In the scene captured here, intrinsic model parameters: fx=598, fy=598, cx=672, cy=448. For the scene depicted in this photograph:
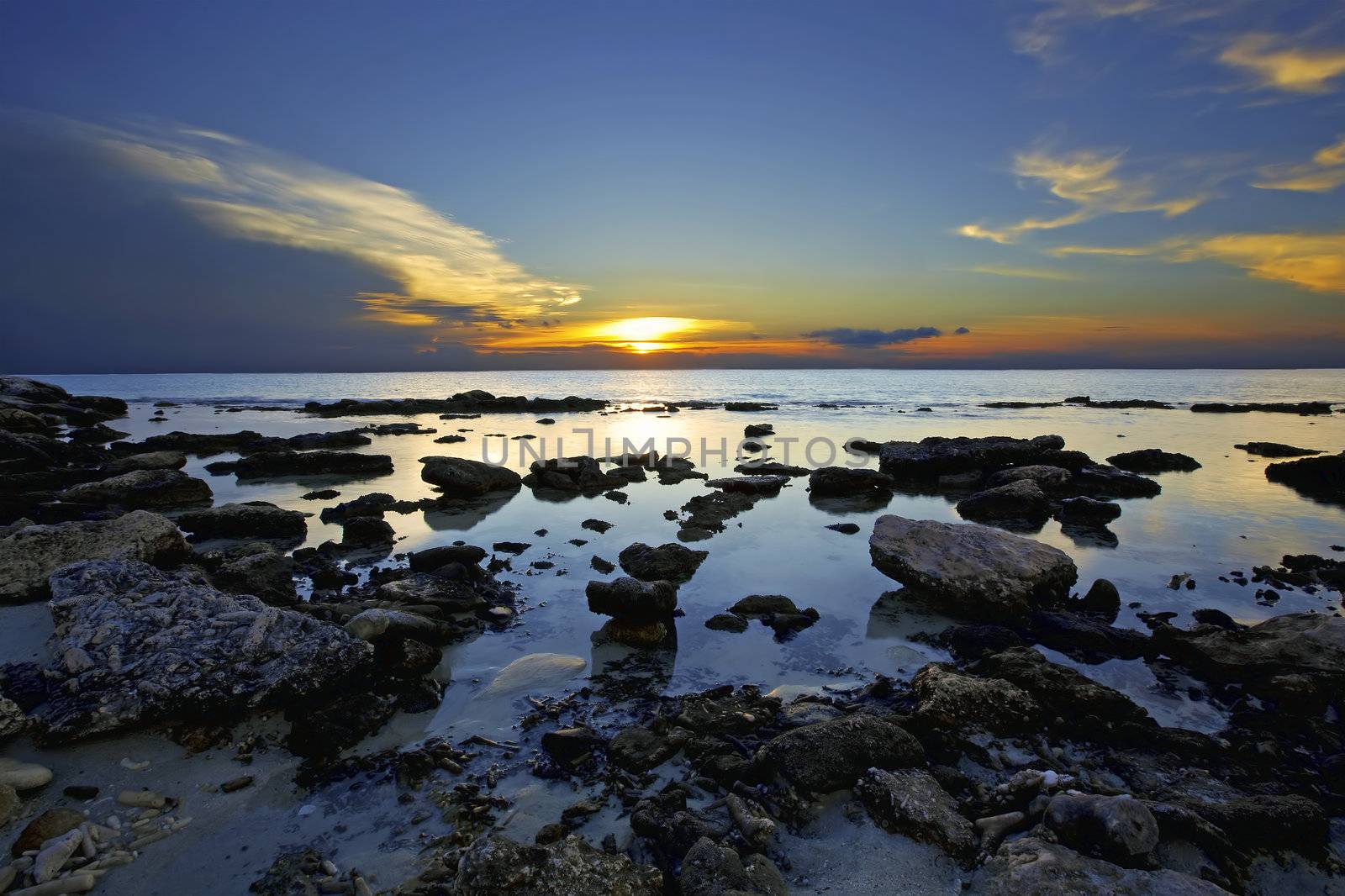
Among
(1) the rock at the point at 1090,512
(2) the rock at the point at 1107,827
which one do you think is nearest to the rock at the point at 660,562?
(2) the rock at the point at 1107,827

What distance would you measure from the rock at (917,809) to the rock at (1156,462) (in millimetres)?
19360

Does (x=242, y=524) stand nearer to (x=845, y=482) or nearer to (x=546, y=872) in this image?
(x=546, y=872)

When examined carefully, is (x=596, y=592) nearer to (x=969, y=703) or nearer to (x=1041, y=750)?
(x=969, y=703)

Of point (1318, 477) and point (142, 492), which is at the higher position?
point (1318, 477)

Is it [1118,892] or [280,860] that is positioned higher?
[1118,892]

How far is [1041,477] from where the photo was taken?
15070 millimetres

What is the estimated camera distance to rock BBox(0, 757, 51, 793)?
3.80 metres

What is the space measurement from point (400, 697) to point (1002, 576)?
272 inches

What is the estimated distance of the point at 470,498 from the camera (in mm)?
14008

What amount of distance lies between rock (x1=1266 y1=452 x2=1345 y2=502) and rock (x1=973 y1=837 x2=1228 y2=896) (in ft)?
54.9

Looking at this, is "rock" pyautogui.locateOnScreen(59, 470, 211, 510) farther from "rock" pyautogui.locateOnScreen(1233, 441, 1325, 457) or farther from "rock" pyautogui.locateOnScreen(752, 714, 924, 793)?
"rock" pyautogui.locateOnScreen(1233, 441, 1325, 457)

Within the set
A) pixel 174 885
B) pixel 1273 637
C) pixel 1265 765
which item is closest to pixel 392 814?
pixel 174 885

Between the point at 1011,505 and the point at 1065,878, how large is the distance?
35.7 feet

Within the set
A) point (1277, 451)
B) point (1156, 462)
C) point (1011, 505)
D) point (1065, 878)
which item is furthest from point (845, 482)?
point (1277, 451)
